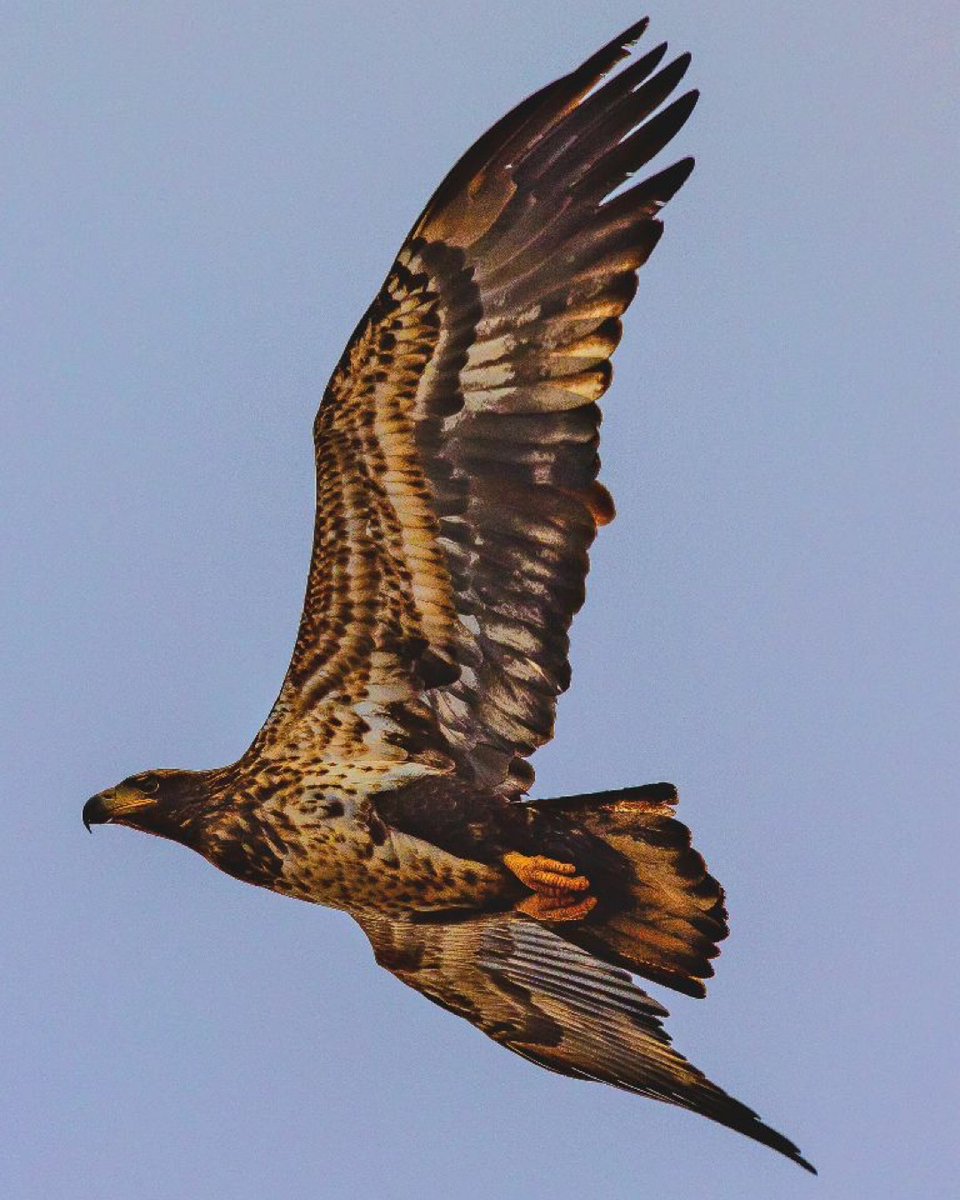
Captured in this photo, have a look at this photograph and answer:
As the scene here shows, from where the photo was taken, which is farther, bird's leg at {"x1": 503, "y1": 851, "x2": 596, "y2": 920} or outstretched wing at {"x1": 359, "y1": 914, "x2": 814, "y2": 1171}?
outstretched wing at {"x1": 359, "y1": 914, "x2": 814, "y2": 1171}

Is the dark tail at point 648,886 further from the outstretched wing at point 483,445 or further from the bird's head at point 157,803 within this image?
the bird's head at point 157,803

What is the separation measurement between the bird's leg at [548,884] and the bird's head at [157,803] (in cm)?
166

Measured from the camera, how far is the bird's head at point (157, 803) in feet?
47.9

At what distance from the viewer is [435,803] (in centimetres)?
1437

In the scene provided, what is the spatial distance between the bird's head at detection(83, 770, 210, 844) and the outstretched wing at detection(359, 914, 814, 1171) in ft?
4.04

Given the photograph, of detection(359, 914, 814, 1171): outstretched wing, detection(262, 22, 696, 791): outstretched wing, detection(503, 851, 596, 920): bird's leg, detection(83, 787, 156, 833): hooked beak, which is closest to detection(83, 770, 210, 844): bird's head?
detection(83, 787, 156, 833): hooked beak

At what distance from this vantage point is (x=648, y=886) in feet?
46.8

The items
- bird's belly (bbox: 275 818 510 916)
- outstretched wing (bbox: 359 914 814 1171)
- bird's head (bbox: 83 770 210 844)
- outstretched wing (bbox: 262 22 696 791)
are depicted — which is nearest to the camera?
outstretched wing (bbox: 262 22 696 791)

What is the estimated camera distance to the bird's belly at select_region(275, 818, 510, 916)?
46.8ft

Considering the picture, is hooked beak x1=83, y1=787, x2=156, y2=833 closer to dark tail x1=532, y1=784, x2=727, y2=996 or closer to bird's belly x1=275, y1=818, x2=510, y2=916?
bird's belly x1=275, y1=818, x2=510, y2=916

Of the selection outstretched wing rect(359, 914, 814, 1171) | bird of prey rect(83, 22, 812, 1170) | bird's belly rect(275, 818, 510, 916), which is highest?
bird of prey rect(83, 22, 812, 1170)

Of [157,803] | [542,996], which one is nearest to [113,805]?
[157,803]

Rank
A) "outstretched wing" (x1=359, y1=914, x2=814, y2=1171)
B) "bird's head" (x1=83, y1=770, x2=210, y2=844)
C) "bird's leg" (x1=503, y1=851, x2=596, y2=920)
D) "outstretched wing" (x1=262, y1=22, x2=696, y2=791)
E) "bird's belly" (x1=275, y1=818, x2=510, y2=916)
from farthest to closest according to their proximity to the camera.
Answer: "outstretched wing" (x1=359, y1=914, x2=814, y2=1171) → "bird's head" (x1=83, y1=770, x2=210, y2=844) → "bird's belly" (x1=275, y1=818, x2=510, y2=916) → "bird's leg" (x1=503, y1=851, x2=596, y2=920) → "outstretched wing" (x1=262, y1=22, x2=696, y2=791)

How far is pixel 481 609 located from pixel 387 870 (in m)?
1.40
